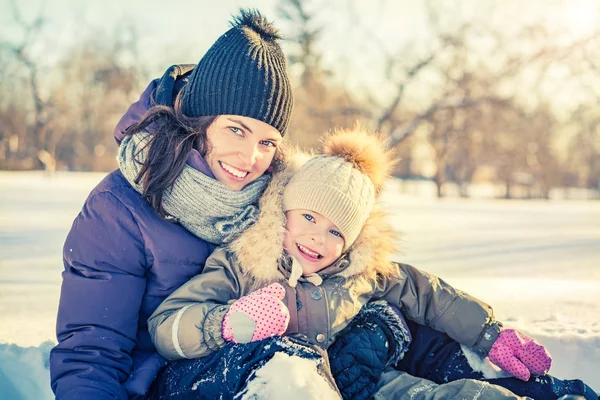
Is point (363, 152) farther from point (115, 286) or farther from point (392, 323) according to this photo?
point (115, 286)

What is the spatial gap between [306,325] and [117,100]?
70.2ft

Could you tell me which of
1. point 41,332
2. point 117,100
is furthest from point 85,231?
point 117,100

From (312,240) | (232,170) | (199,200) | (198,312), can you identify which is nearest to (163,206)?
(199,200)

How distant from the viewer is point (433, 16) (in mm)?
15773

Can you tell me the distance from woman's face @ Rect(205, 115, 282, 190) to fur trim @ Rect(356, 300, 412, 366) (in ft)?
2.07

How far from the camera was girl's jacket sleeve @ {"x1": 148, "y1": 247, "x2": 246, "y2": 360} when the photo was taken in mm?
1617

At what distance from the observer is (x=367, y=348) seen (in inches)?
73.0

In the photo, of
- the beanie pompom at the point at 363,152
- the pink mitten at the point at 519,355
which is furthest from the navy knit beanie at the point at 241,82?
the pink mitten at the point at 519,355

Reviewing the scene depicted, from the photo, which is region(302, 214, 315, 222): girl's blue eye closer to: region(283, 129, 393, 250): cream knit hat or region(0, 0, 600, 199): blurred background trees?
region(283, 129, 393, 250): cream knit hat

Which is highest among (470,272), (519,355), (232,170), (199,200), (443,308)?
(232,170)

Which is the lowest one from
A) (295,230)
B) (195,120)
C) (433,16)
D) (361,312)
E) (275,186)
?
(361,312)

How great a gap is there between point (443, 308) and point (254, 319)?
2.80 ft

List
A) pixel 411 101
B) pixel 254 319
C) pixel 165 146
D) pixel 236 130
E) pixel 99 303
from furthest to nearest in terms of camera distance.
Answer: pixel 411 101 < pixel 236 130 < pixel 165 146 < pixel 99 303 < pixel 254 319

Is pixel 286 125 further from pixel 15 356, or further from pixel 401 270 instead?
pixel 15 356
